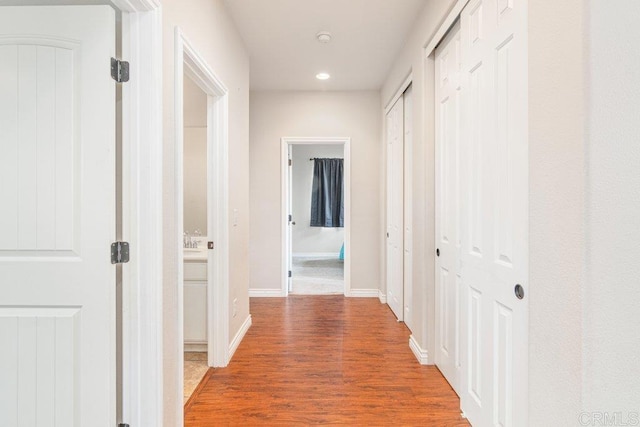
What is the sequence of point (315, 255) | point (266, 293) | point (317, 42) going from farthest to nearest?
point (315, 255) → point (266, 293) → point (317, 42)

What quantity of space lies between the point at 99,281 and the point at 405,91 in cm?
314

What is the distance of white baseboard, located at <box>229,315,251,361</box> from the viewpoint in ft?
9.04

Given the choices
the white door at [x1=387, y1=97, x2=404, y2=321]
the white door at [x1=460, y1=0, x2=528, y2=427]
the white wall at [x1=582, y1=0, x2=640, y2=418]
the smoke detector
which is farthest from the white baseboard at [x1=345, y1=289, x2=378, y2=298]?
the white wall at [x1=582, y1=0, x2=640, y2=418]

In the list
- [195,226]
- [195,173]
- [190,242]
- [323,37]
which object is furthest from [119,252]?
[323,37]

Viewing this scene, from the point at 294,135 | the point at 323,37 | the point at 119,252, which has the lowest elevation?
the point at 119,252

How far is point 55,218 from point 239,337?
1.98 metres

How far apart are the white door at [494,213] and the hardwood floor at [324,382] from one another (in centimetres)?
41

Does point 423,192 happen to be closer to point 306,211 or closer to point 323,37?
point 323,37

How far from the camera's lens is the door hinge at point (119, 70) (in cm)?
140

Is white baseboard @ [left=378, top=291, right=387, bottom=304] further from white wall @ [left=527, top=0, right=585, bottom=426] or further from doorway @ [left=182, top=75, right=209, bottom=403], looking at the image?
white wall @ [left=527, top=0, right=585, bottom=426]

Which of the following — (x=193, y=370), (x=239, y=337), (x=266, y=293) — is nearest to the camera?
(x=193, y=370)

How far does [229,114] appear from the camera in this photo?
275 centimetres

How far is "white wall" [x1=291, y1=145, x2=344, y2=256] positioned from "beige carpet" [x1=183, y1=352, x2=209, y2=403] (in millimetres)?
5541

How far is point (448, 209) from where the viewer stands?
2.30 meters
